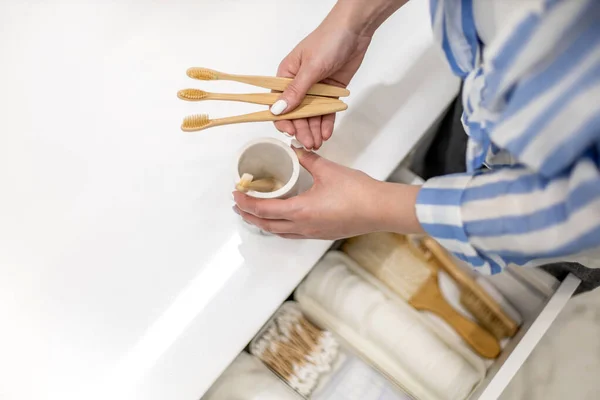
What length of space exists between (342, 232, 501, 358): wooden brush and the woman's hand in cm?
22

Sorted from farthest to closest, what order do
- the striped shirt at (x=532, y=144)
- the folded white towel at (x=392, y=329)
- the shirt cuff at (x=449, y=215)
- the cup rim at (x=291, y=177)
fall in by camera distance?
the folded white towel at (x=392, y=329) → the cup rim at (x=291, y=177) → the shirt cuff at (x=449, y=215) → the striped shirt at (x=532, y=144)

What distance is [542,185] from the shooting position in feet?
1.31

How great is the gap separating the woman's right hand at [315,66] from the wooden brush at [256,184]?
60 mm

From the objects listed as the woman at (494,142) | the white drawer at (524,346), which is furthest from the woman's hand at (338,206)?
the white drawer at (524,346)

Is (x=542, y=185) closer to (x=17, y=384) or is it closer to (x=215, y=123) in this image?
(x=215, y=123)

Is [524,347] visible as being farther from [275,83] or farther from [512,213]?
[275,83]

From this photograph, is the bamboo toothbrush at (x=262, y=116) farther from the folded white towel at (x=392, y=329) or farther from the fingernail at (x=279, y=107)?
the folded white towel at (x=392, y=329)

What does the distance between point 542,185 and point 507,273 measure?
1.45 feet

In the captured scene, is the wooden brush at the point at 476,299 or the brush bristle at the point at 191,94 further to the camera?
the wooden brush at the point at 476,299

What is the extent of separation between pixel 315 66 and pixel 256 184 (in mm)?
151

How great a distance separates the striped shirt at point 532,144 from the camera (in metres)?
0.35

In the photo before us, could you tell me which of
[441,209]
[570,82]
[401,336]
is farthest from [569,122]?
[401,336]

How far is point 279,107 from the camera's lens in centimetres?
58

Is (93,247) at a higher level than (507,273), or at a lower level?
lower
